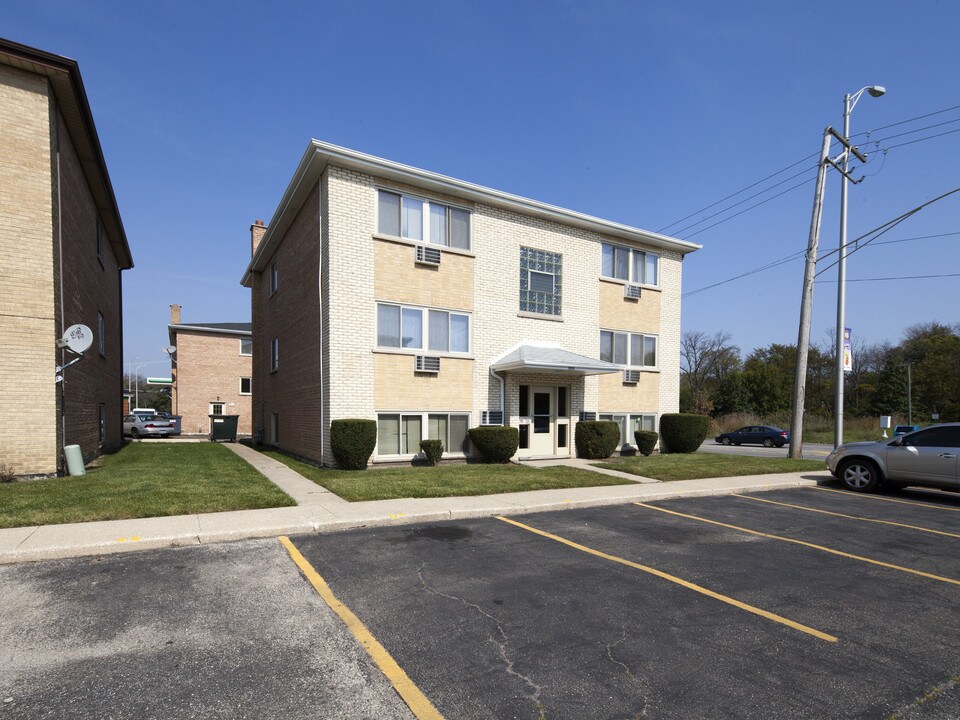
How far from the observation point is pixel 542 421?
57.3 feet

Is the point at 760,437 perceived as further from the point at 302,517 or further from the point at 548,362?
the point at 302,517

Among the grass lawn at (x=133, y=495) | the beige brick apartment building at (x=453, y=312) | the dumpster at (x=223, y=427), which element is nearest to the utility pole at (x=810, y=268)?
the beige brick apartment building at (x=453, y=312)

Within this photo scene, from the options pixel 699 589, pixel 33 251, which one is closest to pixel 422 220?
pixel 33 251

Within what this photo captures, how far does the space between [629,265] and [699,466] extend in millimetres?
7845

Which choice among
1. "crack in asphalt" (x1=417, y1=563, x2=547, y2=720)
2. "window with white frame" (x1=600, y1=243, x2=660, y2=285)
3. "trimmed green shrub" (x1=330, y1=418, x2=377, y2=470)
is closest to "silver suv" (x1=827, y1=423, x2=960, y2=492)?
"window with white frame" (x1=600, y1=243, x2=660, y2=285)

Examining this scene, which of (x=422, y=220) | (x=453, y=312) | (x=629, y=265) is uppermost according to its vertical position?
(x=422, y=220)

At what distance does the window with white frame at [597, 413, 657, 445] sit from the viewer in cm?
1913

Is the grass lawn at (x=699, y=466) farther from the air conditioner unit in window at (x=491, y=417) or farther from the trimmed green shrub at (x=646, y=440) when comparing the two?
the air conditioner unit in window at (x=491, y=417)

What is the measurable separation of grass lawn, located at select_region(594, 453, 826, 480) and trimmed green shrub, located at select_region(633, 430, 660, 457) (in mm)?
736

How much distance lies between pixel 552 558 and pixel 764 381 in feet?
210

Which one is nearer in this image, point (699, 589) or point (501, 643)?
point (501, 643)

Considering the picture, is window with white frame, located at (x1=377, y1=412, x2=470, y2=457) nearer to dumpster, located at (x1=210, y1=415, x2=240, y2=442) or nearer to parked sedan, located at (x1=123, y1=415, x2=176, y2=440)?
dumpster, located at (x1=210, y1=415, x2=240, y2=442)

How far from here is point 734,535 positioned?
7855 millimetres

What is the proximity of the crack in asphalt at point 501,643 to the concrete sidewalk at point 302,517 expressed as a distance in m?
2.57
